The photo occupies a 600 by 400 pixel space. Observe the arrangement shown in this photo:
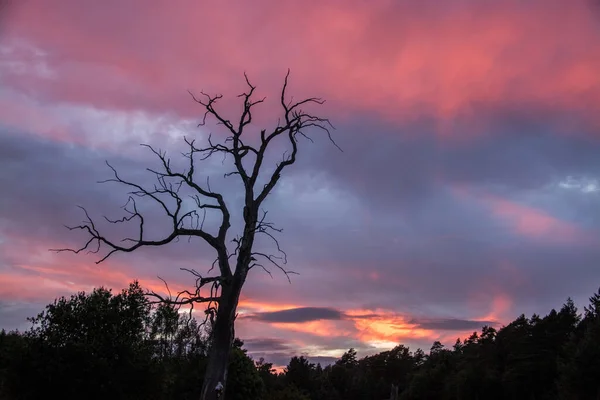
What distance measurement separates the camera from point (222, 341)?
1277 cm

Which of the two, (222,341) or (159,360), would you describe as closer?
(222,341)

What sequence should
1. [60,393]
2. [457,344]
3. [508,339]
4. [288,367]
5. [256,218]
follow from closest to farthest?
[256,218], [60,393], [508,339], [288,367], [457,344]

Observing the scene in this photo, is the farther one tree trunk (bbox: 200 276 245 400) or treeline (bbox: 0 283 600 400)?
treeline (bbox: 0 283 600 400)

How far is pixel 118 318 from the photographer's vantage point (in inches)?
1012

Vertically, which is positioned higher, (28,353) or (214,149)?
(214,149)

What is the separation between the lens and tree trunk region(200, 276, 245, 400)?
1246 centimetres

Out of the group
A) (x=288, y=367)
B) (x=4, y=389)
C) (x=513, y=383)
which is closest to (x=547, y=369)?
(x=513, y=383)

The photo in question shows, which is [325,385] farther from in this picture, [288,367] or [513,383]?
[513,383]

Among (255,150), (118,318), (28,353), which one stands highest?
(255,150)

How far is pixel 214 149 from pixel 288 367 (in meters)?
70.0

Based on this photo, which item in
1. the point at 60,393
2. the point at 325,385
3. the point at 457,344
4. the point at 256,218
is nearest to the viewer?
the point at 256,218

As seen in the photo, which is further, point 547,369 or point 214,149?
point 547,369

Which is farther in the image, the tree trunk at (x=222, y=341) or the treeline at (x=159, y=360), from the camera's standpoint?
the treeline at (x=159, y=360)

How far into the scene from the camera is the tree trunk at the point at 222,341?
1246 centimetres
